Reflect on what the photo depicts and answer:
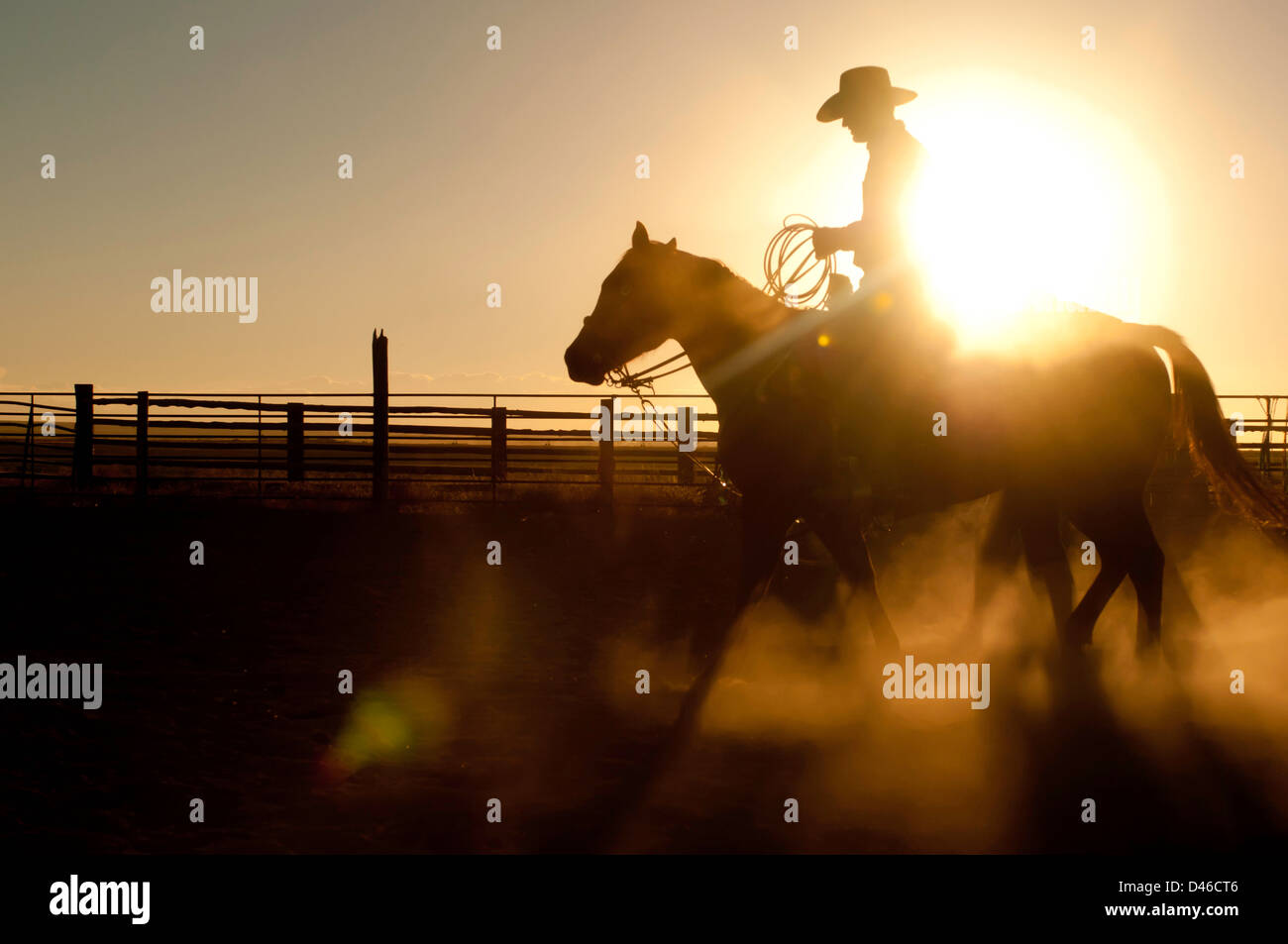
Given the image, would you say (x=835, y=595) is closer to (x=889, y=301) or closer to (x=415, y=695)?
(x=889, y=301)

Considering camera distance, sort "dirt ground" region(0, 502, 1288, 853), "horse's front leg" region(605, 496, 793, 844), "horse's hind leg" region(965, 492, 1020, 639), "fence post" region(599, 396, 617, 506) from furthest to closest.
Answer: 1. "fence post" region(599, 396, 617, 506)
2. "horse's hind leg" region(965, 492, 1020, 639)
3. "horse's front leg" region(605, 496, 793, 844)
4. "dirt ground" region(0, 502, 1288, 853)

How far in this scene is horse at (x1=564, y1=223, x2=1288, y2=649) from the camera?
512cm

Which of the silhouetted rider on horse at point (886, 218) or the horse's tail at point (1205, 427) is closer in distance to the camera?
the silhouetted rider on horse at point (886, 218)

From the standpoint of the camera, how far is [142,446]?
1423 centimetres

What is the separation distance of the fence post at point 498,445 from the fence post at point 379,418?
1.49m

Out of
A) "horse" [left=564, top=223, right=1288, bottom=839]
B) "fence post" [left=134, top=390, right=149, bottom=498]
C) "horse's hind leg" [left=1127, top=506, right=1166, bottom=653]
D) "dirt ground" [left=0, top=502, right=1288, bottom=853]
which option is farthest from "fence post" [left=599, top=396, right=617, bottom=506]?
"horse's hind leg" [left=1127, top=506, right=1166, bottom=653]

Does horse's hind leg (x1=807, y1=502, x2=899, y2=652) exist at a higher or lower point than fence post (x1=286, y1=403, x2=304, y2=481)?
lower

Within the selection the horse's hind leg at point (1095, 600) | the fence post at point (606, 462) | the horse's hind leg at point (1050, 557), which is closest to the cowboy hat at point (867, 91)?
the horse's hind leg at point (1050, 557)

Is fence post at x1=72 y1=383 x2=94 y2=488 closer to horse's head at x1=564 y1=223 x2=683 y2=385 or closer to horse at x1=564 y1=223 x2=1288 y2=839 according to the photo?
horse's head at x1=564 y1=223 x2=683 y2=385

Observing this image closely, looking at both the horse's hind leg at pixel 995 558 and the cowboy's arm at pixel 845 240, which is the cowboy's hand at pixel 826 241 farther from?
the horse's hind leg at pixel 995 558

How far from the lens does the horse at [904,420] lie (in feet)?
16.8

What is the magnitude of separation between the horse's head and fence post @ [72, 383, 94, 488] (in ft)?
40.7

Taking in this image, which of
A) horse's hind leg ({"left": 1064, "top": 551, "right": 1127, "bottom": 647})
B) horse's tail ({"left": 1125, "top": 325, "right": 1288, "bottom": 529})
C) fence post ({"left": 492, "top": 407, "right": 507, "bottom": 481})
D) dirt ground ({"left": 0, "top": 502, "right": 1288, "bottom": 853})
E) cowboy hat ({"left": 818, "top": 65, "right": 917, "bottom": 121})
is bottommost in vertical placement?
dirt ground ({"left": 0, "top": 502, "right": 1288, "bottom": 853})

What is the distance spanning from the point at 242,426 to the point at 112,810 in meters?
12.3
